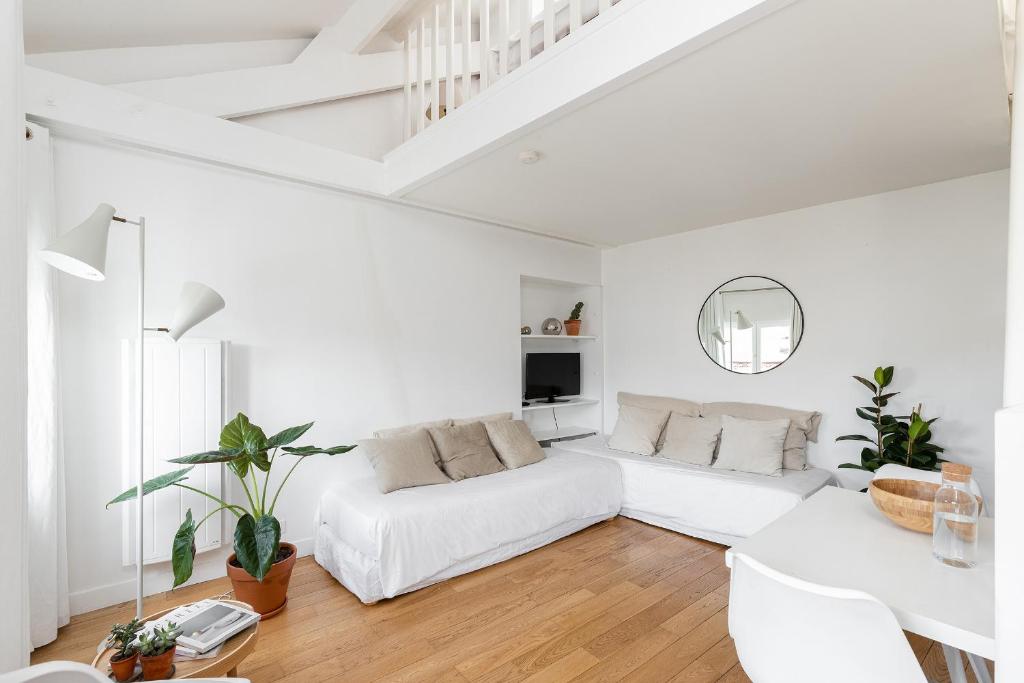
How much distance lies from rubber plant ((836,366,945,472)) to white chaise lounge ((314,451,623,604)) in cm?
174

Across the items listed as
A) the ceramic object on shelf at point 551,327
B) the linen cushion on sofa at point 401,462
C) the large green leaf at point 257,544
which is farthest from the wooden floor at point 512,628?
the ceramic object on shelf at point 551,327

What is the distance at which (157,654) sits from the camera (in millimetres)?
1333

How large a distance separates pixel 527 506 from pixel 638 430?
54.3 inches

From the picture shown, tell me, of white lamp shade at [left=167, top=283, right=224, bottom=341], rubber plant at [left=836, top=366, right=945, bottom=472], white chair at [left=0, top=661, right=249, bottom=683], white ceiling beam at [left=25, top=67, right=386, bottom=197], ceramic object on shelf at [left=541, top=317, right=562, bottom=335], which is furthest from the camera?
ceramic object on shelf at [left=541, top=317, right=562, bottom=335]

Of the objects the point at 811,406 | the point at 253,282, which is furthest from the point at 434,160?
the point at 811,406

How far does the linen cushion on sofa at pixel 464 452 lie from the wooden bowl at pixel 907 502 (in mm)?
2214

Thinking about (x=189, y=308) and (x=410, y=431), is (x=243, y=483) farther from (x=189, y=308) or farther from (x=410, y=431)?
(x=410, y=431)

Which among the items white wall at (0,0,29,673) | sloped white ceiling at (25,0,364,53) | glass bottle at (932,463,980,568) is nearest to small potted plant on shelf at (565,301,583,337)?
sloped white ceiling at (25,0,364,53)

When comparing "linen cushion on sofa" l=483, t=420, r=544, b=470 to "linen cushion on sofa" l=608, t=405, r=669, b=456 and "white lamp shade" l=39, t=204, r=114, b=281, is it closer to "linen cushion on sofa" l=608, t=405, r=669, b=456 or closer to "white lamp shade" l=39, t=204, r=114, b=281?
"linen cushion on sofa" l=608, t=405, r=669, b=456

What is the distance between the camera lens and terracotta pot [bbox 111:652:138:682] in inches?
51.3

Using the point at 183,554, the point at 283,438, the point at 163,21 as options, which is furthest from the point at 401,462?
the point at 163,21

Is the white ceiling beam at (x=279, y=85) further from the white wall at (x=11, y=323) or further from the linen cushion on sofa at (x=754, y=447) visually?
the linen cushion on sofa at (x=754, y=447)

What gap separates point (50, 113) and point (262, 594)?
95.7 inches

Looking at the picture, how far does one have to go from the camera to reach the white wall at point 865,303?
2.90m
